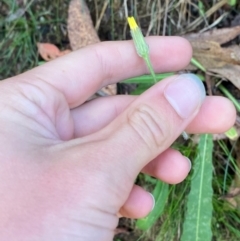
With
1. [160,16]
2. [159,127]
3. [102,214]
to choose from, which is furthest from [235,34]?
[102,214]

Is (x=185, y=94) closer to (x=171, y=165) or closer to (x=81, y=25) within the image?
(x=171, y=165)

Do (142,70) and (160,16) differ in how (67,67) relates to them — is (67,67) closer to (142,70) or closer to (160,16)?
(142,70)

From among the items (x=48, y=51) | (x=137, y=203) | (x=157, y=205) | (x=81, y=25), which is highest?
(x=81, y=25)

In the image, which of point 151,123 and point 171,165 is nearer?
point 151,123

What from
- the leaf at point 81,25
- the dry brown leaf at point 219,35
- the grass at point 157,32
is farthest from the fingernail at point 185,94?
the leaf at point 81,25

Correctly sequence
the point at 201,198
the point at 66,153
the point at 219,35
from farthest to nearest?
the point at 219,35 < the point at 201,198 < the point at 66,153

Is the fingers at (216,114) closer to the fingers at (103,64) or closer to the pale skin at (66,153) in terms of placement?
the pale skin at (66,153)

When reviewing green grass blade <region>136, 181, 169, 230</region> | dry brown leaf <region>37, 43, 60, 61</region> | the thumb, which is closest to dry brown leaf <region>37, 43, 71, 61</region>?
dry brown leaf <region>37, 43, 60, 61</region>

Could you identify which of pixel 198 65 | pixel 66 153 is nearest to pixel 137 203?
pixel 66 153
